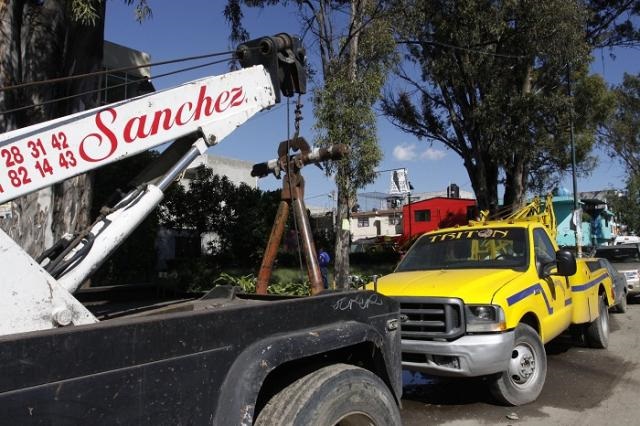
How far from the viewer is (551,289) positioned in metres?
6.73

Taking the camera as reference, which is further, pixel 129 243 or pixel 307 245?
pixel 129 243

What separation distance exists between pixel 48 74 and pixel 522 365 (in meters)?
6.54

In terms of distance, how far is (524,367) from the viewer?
19.5 ft

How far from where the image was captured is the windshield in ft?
22.3

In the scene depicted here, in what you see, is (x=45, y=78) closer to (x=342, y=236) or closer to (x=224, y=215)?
(x=342, y=236)

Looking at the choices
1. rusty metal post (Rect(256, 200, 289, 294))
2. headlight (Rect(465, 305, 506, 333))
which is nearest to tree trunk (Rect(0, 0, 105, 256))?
rusty metal post (Rect(256, 200, 289, 294))

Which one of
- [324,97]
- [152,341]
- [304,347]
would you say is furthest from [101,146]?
[324,97]

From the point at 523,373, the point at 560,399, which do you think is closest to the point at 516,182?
the point at 560,399

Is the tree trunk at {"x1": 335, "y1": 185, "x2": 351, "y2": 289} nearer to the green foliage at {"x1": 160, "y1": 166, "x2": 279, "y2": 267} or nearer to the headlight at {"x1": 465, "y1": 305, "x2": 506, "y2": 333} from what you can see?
the headlight at {"x1": 465, "y1": 305, "x2": 506, "y2": 333}

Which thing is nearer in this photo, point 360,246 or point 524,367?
point 524,367

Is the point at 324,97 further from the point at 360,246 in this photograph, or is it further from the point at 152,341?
the point at 360,246

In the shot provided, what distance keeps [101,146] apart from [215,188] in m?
16.9

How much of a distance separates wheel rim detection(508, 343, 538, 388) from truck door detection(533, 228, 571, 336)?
2.09 feet

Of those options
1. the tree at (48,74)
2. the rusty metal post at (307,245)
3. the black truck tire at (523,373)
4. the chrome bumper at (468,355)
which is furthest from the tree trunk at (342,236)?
the rusty metal post at (307,245)
